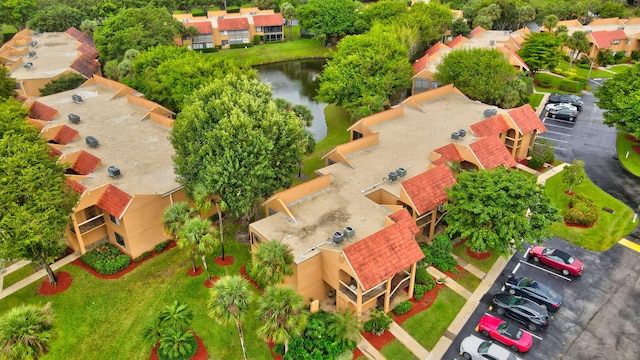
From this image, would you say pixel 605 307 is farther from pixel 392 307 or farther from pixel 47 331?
pixel 47 331

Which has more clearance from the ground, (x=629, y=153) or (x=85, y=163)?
(x=85, y=163)

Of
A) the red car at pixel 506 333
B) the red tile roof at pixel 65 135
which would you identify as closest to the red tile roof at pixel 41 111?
the red tile roof at pixel 65 135

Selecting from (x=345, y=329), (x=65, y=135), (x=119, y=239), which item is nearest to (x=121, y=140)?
(x=65, y=135)

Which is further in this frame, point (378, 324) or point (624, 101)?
point (624, 101)

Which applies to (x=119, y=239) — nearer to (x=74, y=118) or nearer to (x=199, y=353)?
(x=199, y=353)

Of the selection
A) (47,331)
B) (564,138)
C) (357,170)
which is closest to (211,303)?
(47,331)

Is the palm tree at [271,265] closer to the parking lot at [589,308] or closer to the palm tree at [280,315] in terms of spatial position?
the palm tree at [280,315]
